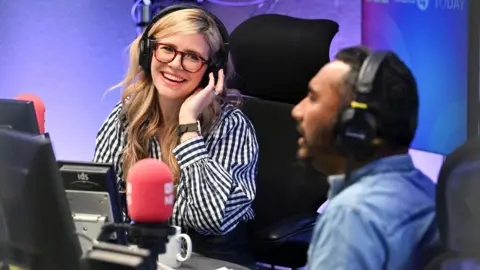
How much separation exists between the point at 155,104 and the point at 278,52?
39 cm

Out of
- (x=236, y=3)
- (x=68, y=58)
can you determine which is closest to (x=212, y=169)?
(x=236, y=3)

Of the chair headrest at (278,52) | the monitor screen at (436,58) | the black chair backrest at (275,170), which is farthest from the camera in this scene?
the black chair backrest at (275,170)

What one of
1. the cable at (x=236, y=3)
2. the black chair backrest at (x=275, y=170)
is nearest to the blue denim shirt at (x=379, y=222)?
the black chair backrest at (x=275, y=170)

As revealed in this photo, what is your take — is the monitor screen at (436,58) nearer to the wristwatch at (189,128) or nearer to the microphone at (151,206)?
the microphone at (151,206)

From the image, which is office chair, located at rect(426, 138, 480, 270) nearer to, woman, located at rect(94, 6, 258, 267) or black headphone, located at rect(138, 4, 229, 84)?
woman, located at rect(94, 6, 258, 267)

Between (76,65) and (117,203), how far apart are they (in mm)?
1891

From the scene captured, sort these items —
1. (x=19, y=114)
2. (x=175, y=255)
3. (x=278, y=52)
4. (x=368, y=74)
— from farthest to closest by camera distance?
(x=278, y=52) < (x=175, y=255) < (x=19, y=114) < (x=368, y=74)

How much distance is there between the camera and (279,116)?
2266 millimetres

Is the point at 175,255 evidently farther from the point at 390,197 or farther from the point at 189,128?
the point at 390,197

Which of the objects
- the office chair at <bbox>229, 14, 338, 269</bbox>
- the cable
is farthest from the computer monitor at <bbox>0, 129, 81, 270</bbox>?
the cable

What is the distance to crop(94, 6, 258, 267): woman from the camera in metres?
1.79

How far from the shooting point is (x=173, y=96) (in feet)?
6.19

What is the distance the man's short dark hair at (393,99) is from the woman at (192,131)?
2.71 ft

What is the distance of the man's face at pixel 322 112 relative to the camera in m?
1.02
